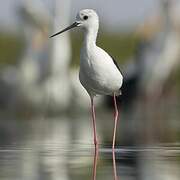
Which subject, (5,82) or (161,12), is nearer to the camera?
(5,82)

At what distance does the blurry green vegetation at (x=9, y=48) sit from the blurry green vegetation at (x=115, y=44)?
1.92 metres

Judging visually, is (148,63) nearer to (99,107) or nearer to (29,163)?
(99,107)

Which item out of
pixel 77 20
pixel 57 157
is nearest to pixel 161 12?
pixel 77 20

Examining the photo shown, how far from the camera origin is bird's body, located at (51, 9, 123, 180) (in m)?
11.8

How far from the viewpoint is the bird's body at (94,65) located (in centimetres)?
1184

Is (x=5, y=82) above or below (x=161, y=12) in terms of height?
below

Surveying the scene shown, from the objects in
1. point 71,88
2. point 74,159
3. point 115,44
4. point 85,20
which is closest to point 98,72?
point 85,20

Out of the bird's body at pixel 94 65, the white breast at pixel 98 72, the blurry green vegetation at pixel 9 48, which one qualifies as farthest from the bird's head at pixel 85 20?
the blurry green vegetation at pixel 9 48

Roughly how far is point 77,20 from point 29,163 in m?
2.79

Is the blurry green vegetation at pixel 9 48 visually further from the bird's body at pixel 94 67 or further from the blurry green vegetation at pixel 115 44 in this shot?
the bird's body at pixel 94 67

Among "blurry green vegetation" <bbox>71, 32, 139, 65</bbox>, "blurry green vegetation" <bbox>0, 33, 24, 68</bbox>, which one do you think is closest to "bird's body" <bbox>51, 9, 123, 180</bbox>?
"blurry green vegetation" <bbox>71, 32, 139, 65</bbox>

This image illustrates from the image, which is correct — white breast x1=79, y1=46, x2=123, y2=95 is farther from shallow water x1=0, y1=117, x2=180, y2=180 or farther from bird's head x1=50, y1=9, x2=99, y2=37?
shallow water x1=0, y1=117, x2=180, y2=180

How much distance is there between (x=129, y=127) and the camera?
1705cm

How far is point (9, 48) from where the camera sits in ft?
114
